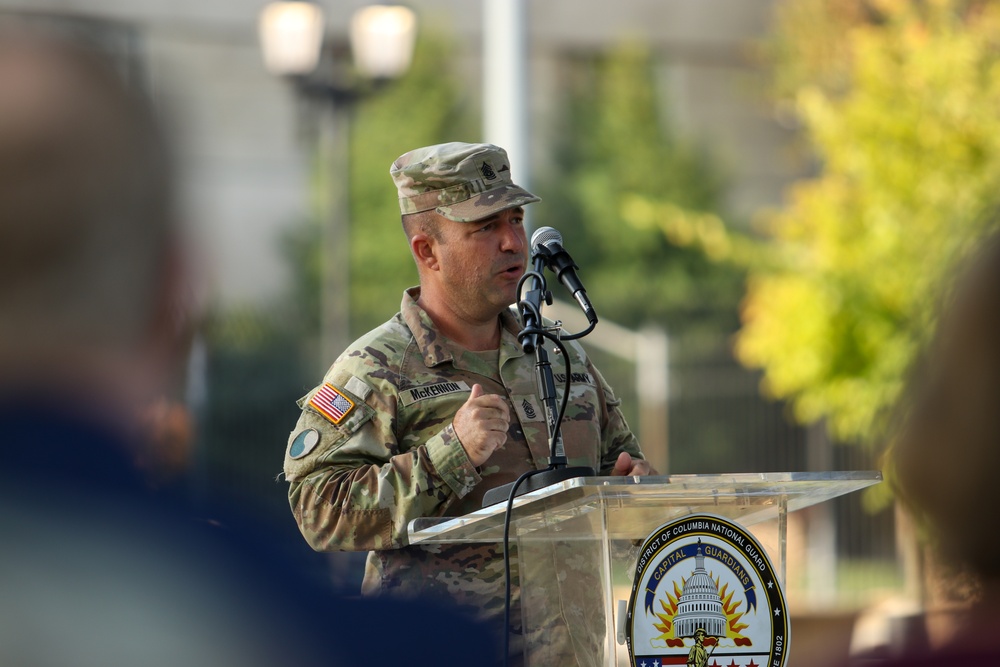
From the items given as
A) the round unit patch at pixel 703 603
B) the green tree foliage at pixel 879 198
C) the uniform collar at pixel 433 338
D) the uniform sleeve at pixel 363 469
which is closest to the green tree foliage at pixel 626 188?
the green tree foliage at pixel 879 198

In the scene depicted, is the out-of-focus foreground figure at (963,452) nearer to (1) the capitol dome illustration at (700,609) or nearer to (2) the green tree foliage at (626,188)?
(1) the capitol dome illustration at (700,609)

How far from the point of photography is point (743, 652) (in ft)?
8.44

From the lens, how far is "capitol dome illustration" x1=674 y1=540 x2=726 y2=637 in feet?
8.40

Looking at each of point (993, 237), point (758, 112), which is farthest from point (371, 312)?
point (993, 237)

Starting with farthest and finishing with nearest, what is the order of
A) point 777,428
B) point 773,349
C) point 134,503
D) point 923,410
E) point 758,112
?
1. point 758,112
2. point 777,428
3. point 773,349
4. point 923,410
5. point 134,503

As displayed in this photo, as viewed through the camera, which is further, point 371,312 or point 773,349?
point 371,312

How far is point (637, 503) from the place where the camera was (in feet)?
8.68

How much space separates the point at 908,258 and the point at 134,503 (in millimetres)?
11033

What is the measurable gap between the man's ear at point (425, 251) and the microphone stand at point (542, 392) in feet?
1.61

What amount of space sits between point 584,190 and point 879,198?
11.0 metres

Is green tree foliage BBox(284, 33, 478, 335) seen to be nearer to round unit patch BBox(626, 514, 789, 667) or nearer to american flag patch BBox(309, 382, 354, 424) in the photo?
american flag patch BBox(309, 382, 354, 424)

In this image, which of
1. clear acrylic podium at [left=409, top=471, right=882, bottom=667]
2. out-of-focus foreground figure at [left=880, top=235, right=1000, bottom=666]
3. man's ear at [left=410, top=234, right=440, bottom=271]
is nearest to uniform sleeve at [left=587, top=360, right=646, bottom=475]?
man's ear at [left=410, top=234, right=440, bottom=271]

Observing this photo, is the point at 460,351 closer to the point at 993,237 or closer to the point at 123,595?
the point at 993,237

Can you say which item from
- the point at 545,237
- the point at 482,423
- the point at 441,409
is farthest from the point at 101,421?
the point at 441,409
